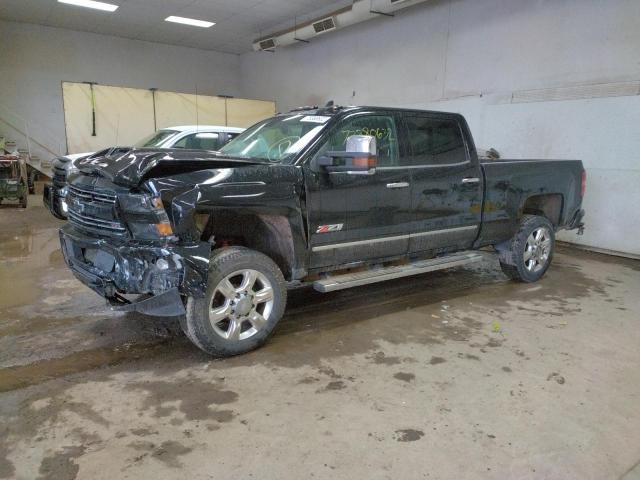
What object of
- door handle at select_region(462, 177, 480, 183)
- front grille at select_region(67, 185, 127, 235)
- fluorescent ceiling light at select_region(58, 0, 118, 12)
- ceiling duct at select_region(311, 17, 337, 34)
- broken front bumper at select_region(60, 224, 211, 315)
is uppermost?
fluorescent ceiling light at select_region(58, 0, 118, 12)

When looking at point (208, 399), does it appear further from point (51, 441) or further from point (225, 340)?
point (51, 441)

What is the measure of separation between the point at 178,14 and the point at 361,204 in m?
11.1

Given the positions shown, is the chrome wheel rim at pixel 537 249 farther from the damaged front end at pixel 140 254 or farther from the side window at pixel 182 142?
the side window at pixel 182 142

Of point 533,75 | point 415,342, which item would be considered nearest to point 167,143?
point 415,342

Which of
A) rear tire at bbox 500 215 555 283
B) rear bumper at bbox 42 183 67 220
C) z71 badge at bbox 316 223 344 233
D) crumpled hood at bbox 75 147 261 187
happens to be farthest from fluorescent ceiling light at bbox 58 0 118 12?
rear tire at bbox 500 215 555 283

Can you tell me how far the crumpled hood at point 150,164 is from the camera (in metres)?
2.98

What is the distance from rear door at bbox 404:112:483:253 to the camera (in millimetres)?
4344

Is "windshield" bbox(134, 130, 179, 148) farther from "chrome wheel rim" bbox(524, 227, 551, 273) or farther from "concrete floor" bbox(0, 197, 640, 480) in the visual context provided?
"chrome wheel rim" bbox(524, 227, 551, 273)

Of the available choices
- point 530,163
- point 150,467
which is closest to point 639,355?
point 530,163

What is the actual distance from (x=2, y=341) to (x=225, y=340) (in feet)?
6.03

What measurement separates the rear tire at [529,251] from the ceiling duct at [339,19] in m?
6.02

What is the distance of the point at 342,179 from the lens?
148 inches

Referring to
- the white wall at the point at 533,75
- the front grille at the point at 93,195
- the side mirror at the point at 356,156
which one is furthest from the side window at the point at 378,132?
the white wall at the point at 533,75

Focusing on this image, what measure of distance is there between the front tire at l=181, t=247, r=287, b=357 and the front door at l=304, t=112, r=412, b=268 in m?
0.48
